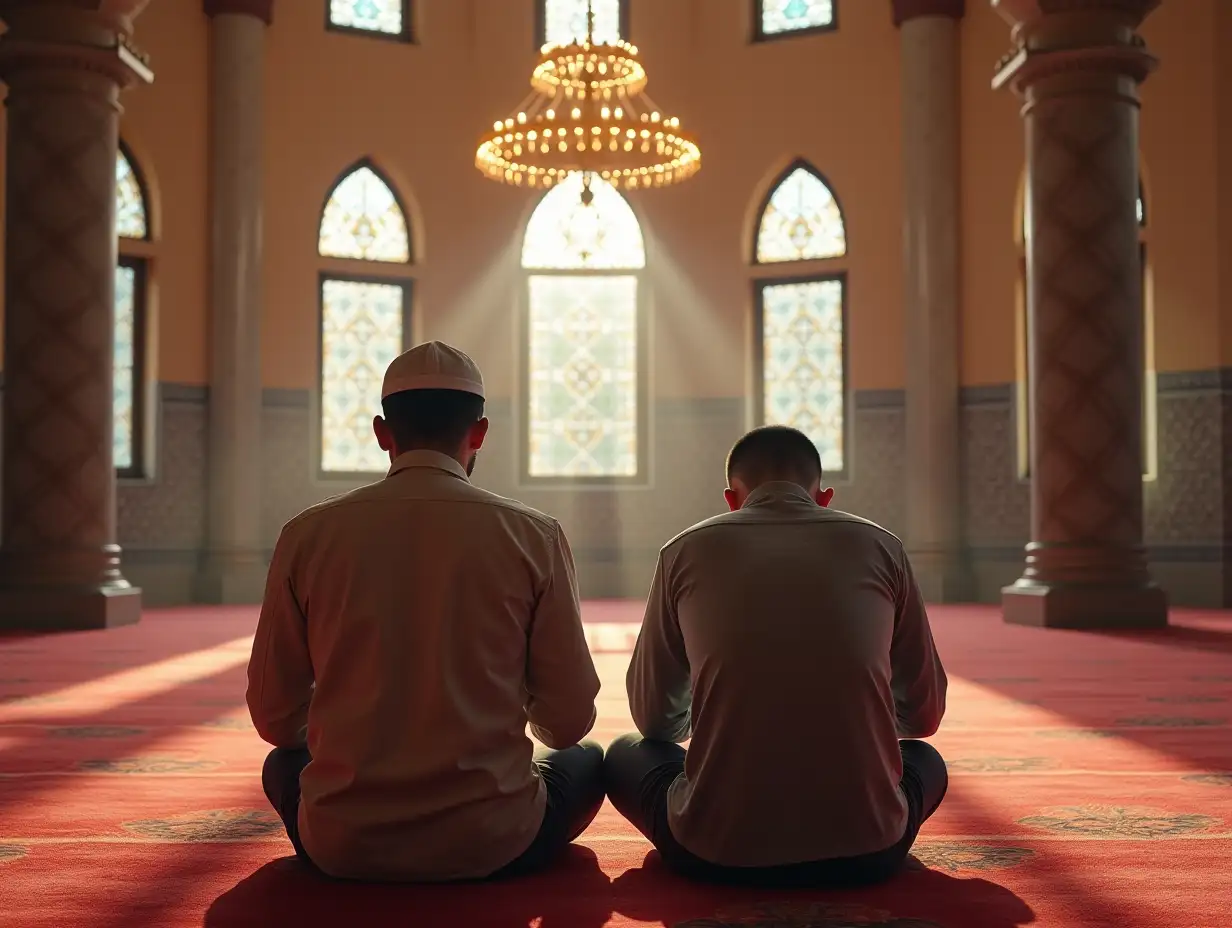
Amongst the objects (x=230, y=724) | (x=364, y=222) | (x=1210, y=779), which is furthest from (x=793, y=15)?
(x=1210, y=779)

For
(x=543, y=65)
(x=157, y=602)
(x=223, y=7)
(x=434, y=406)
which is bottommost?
(x=157, y=602)

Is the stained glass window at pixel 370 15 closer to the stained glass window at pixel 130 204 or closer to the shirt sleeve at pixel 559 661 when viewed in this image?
the stained glass window at pixel 130 204

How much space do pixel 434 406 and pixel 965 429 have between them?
8.93m

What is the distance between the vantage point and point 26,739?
394cm

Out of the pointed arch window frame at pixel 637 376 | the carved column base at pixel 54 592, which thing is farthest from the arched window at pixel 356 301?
the carved column base at pixel 54 592

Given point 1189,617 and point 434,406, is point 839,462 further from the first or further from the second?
point 434,406

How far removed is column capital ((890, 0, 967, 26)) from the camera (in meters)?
10.6

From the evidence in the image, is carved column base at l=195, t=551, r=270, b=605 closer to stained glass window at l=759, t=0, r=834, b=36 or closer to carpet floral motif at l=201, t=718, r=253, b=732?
stained glass window at l=759, t=0, r=834, b=36

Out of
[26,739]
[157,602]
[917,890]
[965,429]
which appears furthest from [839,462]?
[917,890]

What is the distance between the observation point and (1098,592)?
25.3ft

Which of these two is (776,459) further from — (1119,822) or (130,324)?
(130,324)

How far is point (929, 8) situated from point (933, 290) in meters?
2.08

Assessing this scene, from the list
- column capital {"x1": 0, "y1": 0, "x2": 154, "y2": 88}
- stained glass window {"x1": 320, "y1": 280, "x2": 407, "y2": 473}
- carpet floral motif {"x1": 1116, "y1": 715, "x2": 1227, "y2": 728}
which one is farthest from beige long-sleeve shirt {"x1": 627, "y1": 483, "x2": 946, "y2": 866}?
stained glass window {"x1": 320, "y1": 280, "x2": 407, "y2": 473}

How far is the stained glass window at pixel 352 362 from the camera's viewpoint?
11.1 meters
